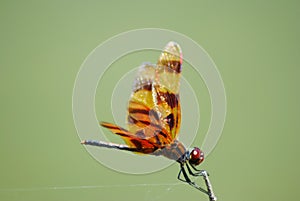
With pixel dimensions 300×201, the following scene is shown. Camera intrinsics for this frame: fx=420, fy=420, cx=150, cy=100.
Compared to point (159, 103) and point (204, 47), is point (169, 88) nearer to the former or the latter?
point (159, 103)

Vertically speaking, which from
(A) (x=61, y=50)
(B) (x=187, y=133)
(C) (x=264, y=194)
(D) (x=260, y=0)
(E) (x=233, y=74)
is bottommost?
(C) (x=264, y=194)

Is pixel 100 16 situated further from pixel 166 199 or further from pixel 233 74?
pixel 166 199

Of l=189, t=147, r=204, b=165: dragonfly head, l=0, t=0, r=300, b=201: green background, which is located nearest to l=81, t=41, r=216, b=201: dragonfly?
l=189, t=147, r=204, b=165: dragonfly head

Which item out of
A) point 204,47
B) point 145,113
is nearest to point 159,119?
point 145,113

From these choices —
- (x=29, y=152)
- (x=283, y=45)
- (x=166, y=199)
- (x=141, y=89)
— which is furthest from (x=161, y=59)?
(x=283, y=45)

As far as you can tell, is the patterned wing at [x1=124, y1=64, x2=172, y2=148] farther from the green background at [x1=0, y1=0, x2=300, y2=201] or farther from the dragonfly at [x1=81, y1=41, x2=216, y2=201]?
the green background at [x1=0, y1=0, x2=300, y2=201]

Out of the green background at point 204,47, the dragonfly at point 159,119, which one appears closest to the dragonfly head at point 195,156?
the dragonfly at point 159,119

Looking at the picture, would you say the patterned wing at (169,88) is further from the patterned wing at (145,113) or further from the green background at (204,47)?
the green background at (204,47)
